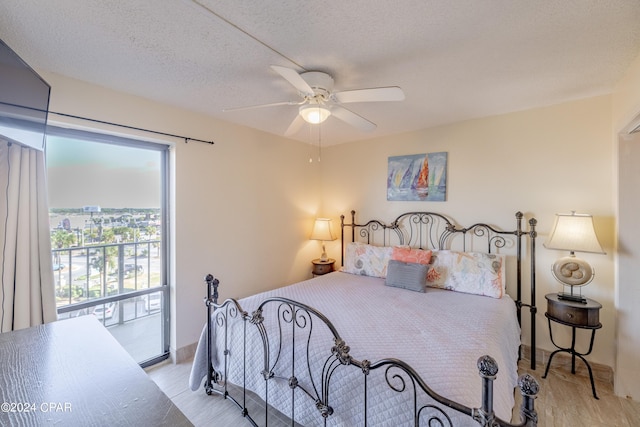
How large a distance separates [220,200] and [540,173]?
129 inches

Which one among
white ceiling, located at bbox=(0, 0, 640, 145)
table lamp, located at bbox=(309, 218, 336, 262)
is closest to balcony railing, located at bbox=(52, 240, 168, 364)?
white ceiling, located at bbox=(0, 0, 640, 145)

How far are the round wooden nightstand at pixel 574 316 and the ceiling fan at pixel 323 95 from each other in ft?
7.19

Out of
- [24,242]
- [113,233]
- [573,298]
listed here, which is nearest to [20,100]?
[24,242]

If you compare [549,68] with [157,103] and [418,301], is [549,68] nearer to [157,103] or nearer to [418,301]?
[418,301]

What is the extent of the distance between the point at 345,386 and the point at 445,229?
7.67 feet

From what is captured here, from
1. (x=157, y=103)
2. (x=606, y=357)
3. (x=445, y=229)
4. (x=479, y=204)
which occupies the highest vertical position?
(x=157, y=103)

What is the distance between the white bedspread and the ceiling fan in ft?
4.95

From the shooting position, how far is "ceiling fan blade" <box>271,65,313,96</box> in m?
1.53

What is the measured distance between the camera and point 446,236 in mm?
3221

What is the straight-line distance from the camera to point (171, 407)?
0.83 m

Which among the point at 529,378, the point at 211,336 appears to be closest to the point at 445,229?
the point at 529,378

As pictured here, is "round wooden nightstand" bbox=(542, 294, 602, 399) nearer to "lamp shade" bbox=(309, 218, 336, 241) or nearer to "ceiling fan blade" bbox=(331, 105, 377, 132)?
"ceiling fan blade" bbox=(331, 105, 377, 132)

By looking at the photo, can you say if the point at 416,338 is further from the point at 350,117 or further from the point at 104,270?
the point at 104,270

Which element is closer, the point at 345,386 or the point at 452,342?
the point at 345,386
